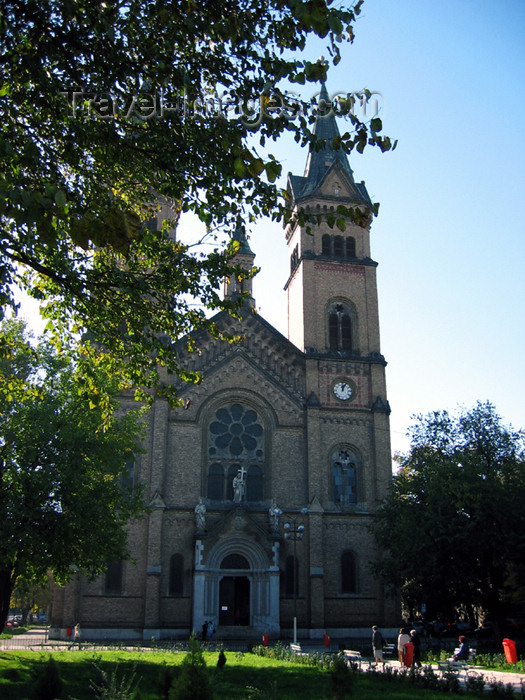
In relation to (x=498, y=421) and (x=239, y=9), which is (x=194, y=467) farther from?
(x=239, y=9)

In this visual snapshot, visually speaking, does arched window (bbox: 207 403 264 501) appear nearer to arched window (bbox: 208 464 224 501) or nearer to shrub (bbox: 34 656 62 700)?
arched window (bbox: 208 464 224 501)

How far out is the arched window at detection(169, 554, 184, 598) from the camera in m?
33.4

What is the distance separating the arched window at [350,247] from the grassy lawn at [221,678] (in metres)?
26.5

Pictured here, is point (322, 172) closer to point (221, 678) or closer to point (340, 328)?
point (340, 328)

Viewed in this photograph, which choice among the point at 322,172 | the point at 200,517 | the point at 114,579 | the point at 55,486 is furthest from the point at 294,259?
the point at 55,486

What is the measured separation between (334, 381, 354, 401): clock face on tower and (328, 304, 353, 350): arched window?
98.5 inches

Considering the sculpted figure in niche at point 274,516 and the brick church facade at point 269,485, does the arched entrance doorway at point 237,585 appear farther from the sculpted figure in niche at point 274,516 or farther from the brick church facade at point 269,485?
the sculpted figure in niche at point 274,516

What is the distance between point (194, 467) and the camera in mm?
35406

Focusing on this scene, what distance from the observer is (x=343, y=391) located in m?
39.2

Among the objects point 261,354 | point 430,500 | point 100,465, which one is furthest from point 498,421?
point 100,465

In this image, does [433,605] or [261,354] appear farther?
[261,354]

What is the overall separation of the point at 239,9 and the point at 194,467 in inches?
1072

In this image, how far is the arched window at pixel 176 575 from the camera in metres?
33.4

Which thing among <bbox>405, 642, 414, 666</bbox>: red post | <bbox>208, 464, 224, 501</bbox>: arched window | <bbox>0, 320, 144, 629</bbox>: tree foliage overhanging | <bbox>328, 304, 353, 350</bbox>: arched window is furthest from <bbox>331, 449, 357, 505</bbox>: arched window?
<bbox>0, 320, 144, 629</bbox>: tree foliage overhanging
